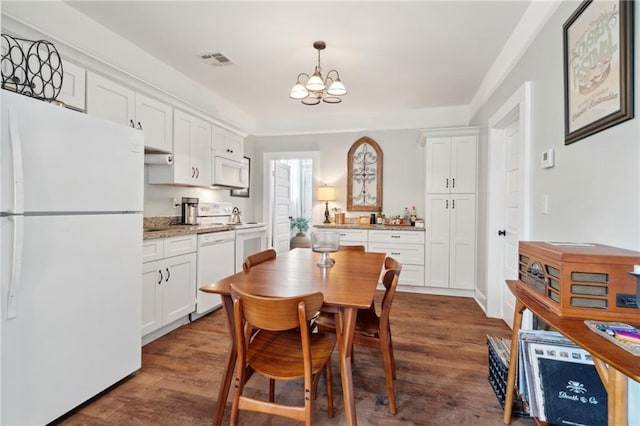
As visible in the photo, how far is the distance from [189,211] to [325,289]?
265 cm

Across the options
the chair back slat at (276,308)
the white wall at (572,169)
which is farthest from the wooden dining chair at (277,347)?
the white wall at (572,169)

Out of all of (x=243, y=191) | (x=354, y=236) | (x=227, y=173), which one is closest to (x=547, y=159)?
(x=354, y=236)

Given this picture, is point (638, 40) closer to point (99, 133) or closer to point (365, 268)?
point (365, 268)

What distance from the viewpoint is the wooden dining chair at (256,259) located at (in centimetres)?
189

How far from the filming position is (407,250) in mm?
4332

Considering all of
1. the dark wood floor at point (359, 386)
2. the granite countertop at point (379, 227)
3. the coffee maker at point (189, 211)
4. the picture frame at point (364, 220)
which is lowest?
the dark wood floor at point (359, 386)

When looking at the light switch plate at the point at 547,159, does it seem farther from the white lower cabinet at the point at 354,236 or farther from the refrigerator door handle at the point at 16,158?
the refrigerator door handle at the point at 16,158

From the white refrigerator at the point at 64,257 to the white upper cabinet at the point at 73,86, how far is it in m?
0.63

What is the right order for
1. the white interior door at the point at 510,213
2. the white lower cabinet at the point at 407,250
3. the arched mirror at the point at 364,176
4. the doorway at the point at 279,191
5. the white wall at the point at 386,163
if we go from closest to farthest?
the white interior door at the point at 510,213
the white lower cabinet at the point at 407,250
the white wall at the point at 386,163
the arched mirror at the point at 364,176
the doorway at the point at 279,191

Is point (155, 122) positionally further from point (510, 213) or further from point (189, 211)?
point (510, 213)

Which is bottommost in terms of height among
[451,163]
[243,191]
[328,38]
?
[243,191]

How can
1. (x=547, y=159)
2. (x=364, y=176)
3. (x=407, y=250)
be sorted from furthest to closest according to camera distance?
(x=364, y=176), (x=407, y=250), (x=547, y=159)

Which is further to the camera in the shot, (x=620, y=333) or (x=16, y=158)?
(x=16, y=158)

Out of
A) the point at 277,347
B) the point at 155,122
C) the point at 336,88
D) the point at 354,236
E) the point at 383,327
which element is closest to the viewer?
the point at 277,347
